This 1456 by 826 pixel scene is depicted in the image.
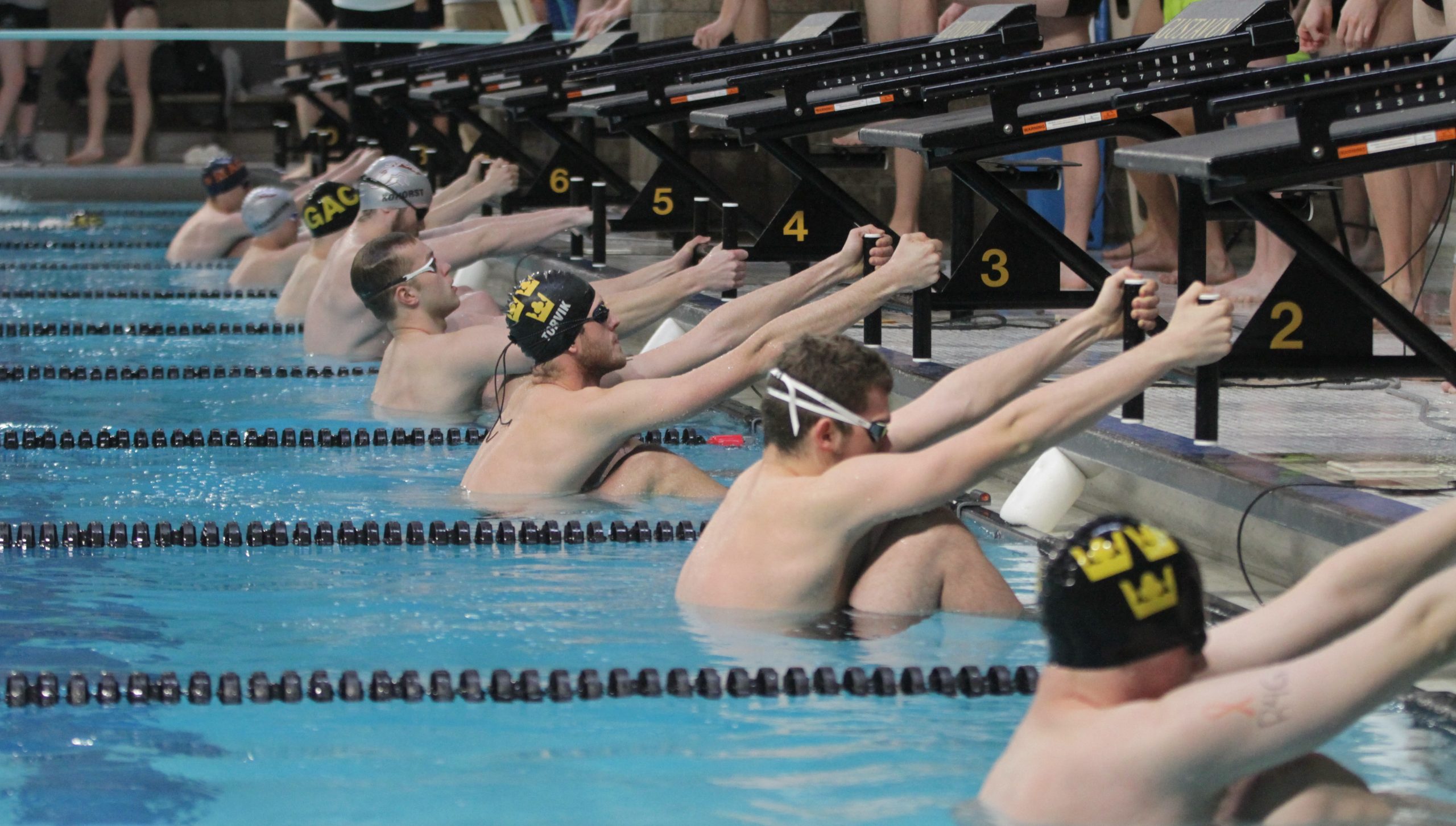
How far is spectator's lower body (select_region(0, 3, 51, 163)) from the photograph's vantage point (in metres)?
15.2

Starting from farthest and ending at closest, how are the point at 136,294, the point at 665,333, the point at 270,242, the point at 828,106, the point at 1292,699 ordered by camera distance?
the point at 270,242 < the point at 136,294 < the point at 828,106 < the point at 665,333 < the point at 1292,699

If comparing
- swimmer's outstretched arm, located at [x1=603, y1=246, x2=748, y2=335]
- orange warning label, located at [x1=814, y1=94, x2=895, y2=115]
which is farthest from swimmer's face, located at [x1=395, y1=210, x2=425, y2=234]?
swimmer's outstretched arm, located at [x1=603, y1=246, x2=748, y2=335]

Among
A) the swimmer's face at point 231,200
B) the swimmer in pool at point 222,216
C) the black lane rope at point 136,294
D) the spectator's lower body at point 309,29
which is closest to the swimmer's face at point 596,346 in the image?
the black lane rope at point 136,294

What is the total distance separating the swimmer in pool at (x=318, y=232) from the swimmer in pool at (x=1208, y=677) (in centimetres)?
628

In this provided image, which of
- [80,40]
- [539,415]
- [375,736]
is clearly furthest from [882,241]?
[80,40]

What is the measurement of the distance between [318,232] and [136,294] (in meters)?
1.84

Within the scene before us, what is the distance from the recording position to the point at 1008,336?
6660 millimetres

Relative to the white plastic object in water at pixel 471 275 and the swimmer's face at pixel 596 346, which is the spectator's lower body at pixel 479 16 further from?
the swimmer's face at pixel 596 346

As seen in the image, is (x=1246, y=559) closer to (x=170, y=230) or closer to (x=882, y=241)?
(x=882, y=241)

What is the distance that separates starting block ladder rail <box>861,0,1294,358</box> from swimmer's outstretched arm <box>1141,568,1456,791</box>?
3.14 metres

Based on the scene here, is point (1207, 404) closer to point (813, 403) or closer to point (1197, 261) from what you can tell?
point (1197, 261)

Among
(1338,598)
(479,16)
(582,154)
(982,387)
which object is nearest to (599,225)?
(582,154)

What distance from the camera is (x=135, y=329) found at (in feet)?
28.8

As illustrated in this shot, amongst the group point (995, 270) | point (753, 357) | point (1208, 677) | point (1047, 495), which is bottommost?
point (1047, 495)
